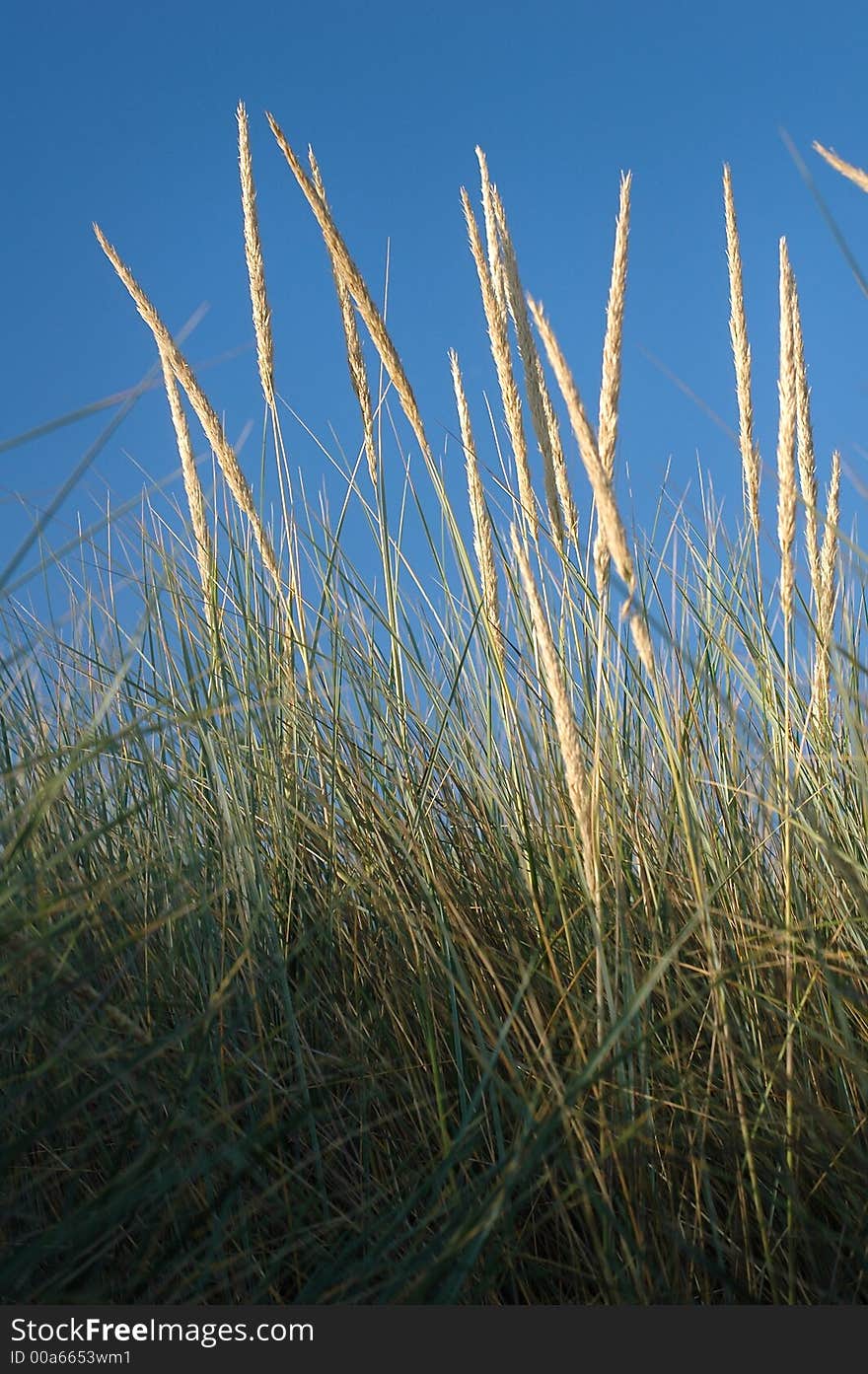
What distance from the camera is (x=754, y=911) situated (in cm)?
147

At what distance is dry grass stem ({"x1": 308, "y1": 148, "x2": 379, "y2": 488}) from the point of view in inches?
71.0

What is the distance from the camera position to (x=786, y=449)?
139 centimetres

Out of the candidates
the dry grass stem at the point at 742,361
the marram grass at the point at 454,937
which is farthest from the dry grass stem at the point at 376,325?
the dry grass stem at the point at 742,361

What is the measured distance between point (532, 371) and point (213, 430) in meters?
0.49

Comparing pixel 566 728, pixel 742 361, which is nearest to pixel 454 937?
pixel 566 728

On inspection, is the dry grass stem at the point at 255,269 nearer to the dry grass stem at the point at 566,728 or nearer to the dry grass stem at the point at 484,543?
the dry grass stem at the point at 484,543

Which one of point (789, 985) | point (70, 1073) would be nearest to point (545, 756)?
point (789, 985)

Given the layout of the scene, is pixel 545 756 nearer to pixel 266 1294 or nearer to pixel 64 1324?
pixel 266 1294

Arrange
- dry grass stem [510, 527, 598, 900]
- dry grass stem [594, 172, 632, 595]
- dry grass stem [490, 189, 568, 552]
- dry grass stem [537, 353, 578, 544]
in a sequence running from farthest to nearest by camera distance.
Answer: dry grass stem [537, 353, 578, 544], dry grass stem [490, 189, 568, 552], dry grass stem [594, 172, 632, 595], dry grass stem [510, 527, 598, 900]

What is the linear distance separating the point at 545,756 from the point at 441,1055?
0.50 metres

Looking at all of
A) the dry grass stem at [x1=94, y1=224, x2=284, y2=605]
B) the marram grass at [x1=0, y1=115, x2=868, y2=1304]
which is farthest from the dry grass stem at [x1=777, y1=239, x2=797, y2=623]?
the dry grass stem at [x1=94, y1=224, x2=284, y2=605]

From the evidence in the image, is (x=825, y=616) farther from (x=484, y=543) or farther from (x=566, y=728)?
(x=566, y=728)

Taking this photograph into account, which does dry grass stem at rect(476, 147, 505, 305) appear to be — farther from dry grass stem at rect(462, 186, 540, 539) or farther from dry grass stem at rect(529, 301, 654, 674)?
dry grass stem at rect(529, 301, 654, 674)

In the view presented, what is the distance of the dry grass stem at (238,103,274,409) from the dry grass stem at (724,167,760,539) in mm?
738
